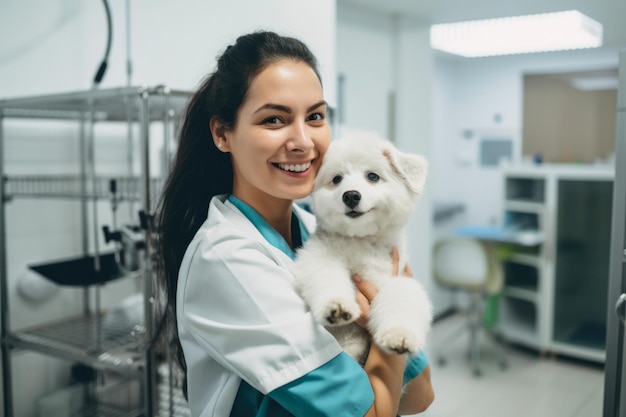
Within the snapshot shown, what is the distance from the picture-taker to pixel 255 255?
894mm

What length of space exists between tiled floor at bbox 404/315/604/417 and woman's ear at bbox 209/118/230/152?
2.00 m

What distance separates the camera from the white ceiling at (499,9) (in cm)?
150

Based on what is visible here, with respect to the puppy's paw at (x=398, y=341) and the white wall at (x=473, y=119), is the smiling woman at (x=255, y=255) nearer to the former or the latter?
the puppy's paw at (x=398, y=341)

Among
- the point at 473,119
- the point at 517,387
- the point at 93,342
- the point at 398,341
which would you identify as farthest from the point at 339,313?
the point at 473,119

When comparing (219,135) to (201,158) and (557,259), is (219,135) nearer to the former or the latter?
(201,158)

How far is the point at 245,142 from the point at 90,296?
48.6 inches

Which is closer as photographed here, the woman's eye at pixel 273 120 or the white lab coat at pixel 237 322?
the white lab coat at pixel 237 322

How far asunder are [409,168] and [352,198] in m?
0.15

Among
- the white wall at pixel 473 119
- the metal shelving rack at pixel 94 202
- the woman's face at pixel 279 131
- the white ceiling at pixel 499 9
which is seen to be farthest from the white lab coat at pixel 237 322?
the white wall at pixel 473 119

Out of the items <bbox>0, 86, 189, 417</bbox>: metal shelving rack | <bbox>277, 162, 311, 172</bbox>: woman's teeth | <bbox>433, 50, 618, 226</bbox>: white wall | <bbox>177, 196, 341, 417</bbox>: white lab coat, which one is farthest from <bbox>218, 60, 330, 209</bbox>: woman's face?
<bbox>433, 50, 618, 226</bbox>: white wall

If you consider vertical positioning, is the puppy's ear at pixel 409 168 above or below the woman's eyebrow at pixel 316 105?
below

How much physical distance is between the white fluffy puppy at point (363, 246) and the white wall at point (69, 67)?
754mm

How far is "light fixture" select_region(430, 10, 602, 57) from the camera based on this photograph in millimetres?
1875

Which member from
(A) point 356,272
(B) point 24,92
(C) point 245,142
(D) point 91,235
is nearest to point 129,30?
(B) point 24,92
